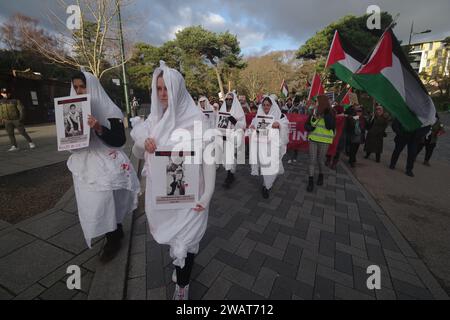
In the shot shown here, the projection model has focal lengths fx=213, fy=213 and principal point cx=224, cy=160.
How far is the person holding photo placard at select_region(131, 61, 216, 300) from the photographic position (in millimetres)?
1676

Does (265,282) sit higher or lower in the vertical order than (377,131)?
lower

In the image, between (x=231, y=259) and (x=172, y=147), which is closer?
(x=172, y=147)

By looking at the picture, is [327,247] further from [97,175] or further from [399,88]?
[399,88]

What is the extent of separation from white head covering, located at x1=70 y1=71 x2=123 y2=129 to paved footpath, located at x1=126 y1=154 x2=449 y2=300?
68.1 inches

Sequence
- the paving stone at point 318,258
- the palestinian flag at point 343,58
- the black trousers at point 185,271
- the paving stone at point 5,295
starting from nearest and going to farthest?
the black trousers at point 185,271 → the paving stone at point 5,295 → the paving stone at point 318,258 → the palestinian flag at point 343,58

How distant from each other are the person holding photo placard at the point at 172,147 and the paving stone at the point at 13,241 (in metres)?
2.27

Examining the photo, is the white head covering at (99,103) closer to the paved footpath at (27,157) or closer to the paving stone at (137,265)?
the paving stone at (137,265)

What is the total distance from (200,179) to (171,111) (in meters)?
0.60

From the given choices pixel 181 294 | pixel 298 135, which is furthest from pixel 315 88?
pixel 181 294

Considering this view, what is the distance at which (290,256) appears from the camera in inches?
109

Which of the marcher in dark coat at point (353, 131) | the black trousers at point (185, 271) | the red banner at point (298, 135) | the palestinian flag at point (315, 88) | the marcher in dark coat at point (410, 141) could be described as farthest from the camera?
the palestinian flag at point (315, 88)

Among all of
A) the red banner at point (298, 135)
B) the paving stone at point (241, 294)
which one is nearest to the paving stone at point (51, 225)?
the paving stone at point (241, 294)

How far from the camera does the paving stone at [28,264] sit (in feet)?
7.32
